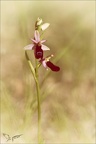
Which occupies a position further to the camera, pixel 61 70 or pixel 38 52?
pixel 61 70

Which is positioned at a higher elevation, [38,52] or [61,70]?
[38,52]

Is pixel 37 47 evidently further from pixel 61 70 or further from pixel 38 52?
pixel 61 70

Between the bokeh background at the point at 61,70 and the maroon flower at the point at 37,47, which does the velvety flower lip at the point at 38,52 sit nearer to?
the maroon flower at the point at 37,47

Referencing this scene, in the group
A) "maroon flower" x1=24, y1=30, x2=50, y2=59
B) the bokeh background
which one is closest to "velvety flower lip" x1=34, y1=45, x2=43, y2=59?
"maroon flower" x1=24, y1=30, x2=50, y2=59

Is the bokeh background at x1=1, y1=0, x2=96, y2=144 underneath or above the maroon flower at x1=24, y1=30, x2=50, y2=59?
underneath

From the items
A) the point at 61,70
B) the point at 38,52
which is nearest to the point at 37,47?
the point at 38,52

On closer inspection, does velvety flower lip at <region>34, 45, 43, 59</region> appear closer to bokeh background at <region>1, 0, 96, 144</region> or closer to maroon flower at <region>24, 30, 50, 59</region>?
maroon flower at <region>24, 30, 50, 59</region>

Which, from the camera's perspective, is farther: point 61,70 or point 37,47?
point 61,70

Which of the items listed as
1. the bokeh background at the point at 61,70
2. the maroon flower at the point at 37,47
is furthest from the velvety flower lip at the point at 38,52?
the bokeh background at the point at 61,70

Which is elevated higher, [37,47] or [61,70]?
[37,47]
